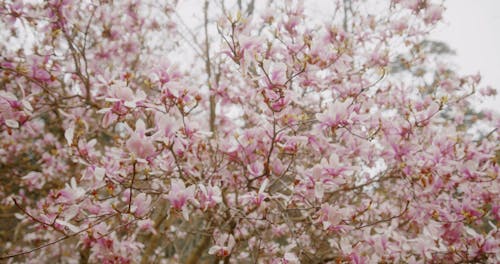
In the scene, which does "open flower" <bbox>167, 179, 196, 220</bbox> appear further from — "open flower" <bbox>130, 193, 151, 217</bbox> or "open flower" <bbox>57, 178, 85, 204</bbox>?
"open flower" <bbox>57, 178, 85, 204</bbox>

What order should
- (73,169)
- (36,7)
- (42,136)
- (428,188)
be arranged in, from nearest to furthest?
(428,188), (36,7), (73,169), (42,136)

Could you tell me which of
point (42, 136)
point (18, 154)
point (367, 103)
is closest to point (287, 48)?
point (367, 103)

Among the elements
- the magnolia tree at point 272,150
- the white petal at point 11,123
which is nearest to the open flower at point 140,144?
the magnolia tree at point 272,150

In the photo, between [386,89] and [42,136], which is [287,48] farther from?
[42,136]

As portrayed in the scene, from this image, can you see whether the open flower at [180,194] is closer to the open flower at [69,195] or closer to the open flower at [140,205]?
the open flower at [140,205]

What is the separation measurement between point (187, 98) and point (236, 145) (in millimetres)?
474

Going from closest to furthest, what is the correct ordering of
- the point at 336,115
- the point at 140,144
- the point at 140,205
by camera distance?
the point at 140,144
the point at 140,205
the point at 336,115

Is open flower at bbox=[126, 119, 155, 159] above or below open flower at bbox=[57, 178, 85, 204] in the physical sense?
above

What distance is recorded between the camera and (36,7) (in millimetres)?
3115

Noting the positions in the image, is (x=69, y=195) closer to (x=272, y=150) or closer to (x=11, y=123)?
(x=11, y=123)

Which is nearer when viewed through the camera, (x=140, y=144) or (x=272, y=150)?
(x=140, y=144)

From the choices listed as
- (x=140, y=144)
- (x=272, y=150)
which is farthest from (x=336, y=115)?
(x=140, y=144)

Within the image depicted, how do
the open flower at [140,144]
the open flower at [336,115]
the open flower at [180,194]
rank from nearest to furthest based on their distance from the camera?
1. the open flower at [140,144]
2. the open flower at [180,194]
3. the open flower at [336,115]

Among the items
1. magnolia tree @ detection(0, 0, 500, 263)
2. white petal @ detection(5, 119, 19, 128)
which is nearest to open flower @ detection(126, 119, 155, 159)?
magnolia tree @ detection(0, 0, 500, 263)
